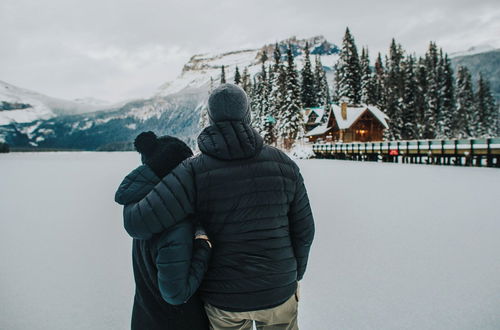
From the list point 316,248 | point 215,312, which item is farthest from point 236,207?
point 316,248

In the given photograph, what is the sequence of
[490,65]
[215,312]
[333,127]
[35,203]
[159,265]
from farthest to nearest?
[490,65]
[333,127]
[35,203]
[215,312]
[159,265]

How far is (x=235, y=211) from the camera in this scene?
1541 millimetres

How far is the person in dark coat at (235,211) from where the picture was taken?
1.51 metres

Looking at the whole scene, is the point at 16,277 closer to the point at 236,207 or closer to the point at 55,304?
the point at 55,304

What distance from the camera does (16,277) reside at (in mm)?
3756

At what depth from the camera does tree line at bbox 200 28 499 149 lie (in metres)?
43.2

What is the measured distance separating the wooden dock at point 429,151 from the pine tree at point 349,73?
15.4 meters

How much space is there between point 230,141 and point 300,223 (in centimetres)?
59

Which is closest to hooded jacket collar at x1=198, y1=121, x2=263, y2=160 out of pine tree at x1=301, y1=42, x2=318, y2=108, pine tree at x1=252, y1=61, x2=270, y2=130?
pine tree at x1=252, y1=61, x2=270, y2=130

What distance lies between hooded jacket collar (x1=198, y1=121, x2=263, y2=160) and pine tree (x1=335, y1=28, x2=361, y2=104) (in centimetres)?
4682

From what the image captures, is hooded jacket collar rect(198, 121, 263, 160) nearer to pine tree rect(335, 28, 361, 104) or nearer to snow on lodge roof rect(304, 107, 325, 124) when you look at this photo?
pine tree rect(335, 28, 361, 104)

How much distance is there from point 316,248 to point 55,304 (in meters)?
2.98

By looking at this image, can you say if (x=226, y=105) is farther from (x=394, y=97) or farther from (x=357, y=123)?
(x=394, y=97)

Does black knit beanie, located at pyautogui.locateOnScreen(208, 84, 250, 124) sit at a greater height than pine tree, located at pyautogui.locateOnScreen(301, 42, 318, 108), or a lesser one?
lesser
